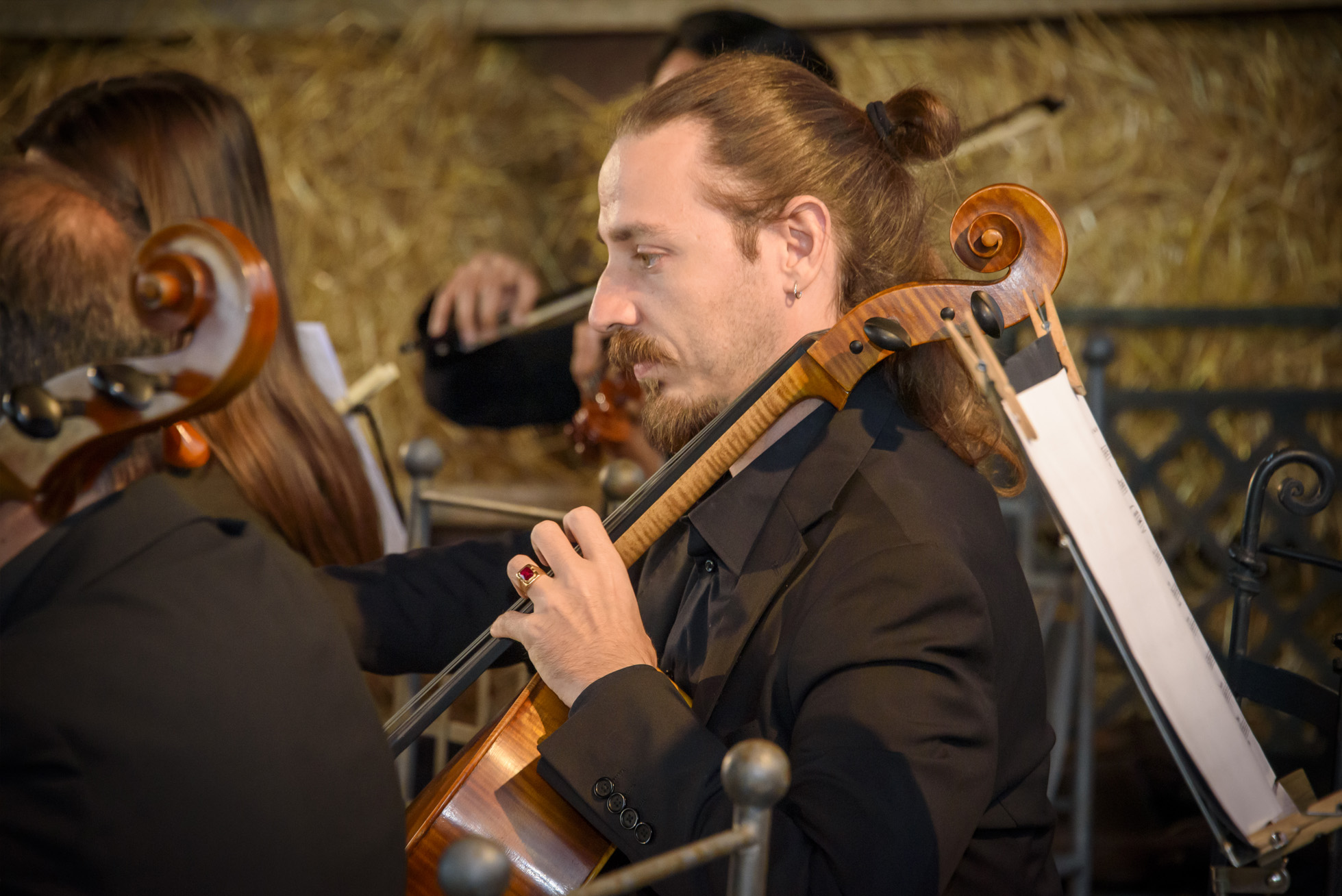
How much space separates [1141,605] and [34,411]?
89cm

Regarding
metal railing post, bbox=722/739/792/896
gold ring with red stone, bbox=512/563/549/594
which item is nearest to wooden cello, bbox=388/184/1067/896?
gold ring with red stone, bbox=512/563/549/594

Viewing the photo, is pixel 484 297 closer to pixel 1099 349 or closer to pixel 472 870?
pixel 1099 349

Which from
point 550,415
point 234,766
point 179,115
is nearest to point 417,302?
point 550,415

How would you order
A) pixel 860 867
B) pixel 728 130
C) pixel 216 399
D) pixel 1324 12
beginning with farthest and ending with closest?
pixel 1324 12 → pixel 728 130 → pixel 860 867 → pixel 216 399

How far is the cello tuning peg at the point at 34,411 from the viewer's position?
913mm

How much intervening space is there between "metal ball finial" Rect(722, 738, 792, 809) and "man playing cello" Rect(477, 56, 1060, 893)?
0.26m

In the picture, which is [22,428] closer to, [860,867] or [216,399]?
[216,399]

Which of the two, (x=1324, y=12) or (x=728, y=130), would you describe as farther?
(x=1324, y=12)

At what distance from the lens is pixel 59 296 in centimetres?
105

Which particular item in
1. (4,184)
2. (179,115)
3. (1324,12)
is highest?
(1324,12)

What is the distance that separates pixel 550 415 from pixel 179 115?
126cm

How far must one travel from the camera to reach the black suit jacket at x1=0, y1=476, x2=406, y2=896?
32.3 inches

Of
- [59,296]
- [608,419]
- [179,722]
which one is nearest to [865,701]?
[179,722]

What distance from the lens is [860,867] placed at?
1079 millimetres
